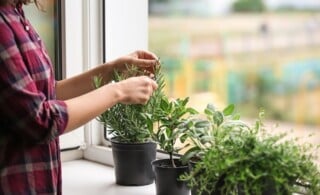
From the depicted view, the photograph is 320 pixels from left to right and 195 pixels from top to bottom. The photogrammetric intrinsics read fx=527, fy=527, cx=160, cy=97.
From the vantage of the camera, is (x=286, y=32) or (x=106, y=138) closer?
(x=286, y=32)

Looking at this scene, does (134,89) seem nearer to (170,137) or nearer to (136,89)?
(136,89)

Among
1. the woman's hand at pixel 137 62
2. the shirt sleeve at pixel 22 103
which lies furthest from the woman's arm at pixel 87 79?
the shirt sleeve at pixel 22 103

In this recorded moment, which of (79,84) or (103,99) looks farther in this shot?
(79,84)

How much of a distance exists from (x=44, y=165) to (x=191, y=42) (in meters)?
0.63

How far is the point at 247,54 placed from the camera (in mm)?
1323

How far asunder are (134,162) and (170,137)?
187mm

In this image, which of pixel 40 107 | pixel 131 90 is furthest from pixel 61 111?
pixel 131 90

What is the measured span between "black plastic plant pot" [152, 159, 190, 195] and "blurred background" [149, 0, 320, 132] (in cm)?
24

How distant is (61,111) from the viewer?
96cm

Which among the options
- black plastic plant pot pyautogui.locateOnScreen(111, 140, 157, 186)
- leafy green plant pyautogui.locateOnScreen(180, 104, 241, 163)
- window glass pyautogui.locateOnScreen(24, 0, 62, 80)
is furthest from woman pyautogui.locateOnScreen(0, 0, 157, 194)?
Result: window glass pyautogui.locateOnScreen(24, 0, 62, 80)

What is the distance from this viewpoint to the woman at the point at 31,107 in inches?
35.9

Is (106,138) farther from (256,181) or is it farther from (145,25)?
(256,181)

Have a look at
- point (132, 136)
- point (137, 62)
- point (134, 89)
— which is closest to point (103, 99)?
point (134, 89)

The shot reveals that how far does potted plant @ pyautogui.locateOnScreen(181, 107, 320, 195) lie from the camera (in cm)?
94
